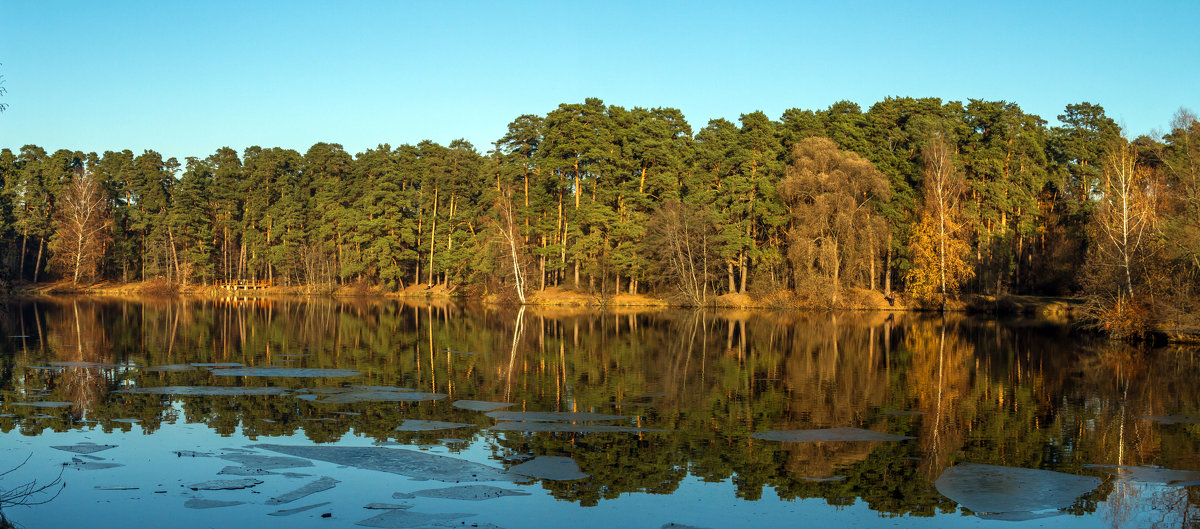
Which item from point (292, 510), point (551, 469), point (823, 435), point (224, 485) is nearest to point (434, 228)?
point (823, 435)

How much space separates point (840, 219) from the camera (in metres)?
52.2

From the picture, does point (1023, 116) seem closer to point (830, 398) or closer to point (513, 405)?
point (830, 398)

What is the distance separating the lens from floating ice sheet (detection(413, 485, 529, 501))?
9891 mm

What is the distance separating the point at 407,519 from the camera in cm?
895

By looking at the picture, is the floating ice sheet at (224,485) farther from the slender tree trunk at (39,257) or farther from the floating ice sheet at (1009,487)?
the slender tree trunk at (39,257)

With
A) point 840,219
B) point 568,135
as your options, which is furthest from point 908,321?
point 568,135

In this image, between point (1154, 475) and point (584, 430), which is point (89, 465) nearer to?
point (584, 430)

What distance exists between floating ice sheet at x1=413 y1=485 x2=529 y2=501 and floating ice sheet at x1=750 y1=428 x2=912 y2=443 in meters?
5.15

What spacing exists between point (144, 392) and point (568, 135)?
46.0 metres

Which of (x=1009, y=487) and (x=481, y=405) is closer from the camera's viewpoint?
(x=1009, y=487)

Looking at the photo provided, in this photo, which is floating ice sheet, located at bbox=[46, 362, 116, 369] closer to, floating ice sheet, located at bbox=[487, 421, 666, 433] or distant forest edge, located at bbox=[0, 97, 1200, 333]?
floating ice sheet, located at bbox=[487, 421, 666, 433]

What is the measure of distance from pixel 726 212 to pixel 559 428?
45871 mm

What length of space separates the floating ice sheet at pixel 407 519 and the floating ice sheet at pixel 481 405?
6969 millimetres

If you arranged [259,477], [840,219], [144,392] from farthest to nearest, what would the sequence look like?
[840,219]
[144,392]
[259,477]
